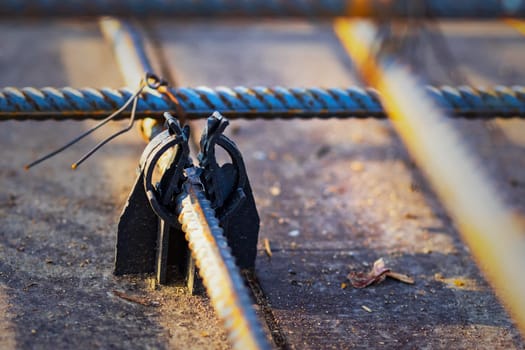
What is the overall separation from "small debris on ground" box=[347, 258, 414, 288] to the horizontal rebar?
167cm

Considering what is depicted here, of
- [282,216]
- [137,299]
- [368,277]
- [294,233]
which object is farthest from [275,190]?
[137,299]

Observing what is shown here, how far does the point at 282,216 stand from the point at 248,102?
421 mm

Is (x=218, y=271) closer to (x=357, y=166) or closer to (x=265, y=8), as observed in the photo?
(x=357, y=166)

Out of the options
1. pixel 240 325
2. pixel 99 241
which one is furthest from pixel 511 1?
pixel 240 325

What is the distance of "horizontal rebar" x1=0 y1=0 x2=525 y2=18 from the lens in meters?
3.62

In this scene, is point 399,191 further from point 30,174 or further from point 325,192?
point 30,174

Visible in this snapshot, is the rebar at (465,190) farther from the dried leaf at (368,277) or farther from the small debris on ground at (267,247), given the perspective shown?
the small debris on ground at (267,247)

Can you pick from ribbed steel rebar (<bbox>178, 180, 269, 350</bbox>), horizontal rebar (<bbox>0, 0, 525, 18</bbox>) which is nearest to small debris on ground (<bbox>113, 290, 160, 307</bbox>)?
ribbed steel rebar (<bbox>178, 180, 269, 350</bbox>)

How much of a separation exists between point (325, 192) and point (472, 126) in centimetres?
92

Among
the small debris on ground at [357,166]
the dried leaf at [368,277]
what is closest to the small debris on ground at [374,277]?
the dried leaf at [368,277]

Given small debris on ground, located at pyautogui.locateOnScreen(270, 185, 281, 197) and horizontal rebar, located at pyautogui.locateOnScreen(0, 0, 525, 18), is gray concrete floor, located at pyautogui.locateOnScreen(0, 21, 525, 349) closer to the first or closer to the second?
small debris on ground, located at pyautogui.locateOnScreen(270, 185, 281, 197)

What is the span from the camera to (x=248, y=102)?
2562mm

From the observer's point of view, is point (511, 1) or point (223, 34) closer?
point (511, 1)

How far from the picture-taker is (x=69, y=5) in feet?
11.9
